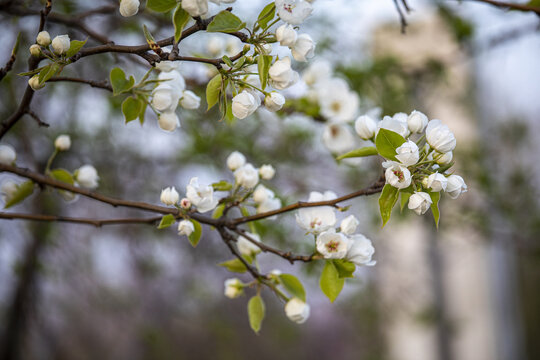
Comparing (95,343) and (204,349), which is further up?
(95,343)

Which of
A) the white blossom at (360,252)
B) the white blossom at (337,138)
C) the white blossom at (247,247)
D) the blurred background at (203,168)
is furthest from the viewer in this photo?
the blurred background at (203,168)

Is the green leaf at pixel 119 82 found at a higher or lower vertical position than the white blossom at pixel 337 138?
higher

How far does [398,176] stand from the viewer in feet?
1.61

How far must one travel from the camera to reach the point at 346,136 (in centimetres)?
93

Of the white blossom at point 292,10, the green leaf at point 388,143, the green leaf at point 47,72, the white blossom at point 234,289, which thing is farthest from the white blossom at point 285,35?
the white blossom at point 234,289

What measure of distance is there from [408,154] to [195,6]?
0.83 ft

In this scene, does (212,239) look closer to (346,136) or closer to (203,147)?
(203,147)

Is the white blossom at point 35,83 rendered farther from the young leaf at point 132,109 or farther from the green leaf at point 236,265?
the green leaf at point 236,265

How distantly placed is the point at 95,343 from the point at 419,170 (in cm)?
280

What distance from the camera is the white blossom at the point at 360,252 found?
0.55 metres

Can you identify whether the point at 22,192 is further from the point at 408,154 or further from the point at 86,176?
the point at 408,154

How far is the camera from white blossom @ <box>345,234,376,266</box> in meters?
0.55

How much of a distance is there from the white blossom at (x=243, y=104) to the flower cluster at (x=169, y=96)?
0.40ft

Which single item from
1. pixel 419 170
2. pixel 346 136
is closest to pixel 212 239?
pixel 346 136
